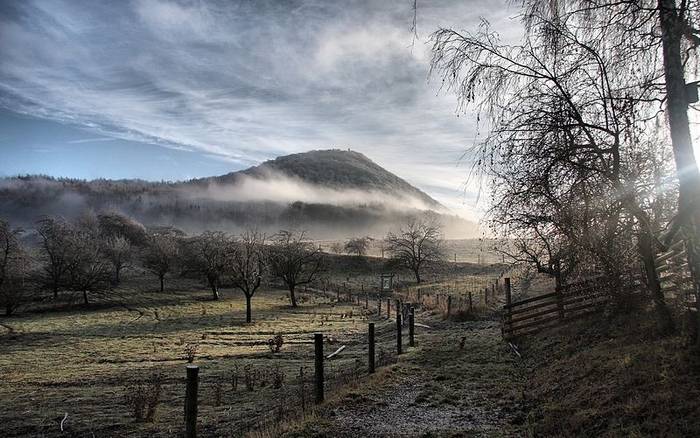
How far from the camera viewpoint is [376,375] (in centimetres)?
1125

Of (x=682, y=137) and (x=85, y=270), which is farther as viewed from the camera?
(x=85, y=270)

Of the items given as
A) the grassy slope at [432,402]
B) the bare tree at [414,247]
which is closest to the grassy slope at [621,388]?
the grassy slope at [432,402]

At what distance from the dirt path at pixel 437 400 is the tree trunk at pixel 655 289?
303 cm

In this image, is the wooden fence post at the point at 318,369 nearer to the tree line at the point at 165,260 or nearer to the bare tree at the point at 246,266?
the tree line at the point at 165,260

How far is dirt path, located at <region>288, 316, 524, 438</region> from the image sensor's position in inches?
292

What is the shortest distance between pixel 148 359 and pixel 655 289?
19.8 m

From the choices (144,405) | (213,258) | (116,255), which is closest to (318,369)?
(144,405)

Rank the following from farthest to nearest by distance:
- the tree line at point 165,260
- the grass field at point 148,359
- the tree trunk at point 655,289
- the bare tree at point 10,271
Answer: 1. the tree line at point 165,260
2. the bare tree at point 10,271
3. the grass field at point 148,359
4. the tree trunk at point 655,289

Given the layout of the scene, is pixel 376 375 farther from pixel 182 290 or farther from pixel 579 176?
pixel 182 290

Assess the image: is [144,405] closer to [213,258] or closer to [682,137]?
[682,137]

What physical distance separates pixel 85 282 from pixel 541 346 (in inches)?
1954

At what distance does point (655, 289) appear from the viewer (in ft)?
26.2

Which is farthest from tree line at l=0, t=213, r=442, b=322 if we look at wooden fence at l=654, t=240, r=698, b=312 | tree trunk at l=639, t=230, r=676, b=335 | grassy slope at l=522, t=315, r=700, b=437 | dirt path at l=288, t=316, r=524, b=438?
tree trunk at l=639, t=230, r=676, b=335

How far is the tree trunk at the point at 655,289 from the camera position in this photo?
7.96 meters
